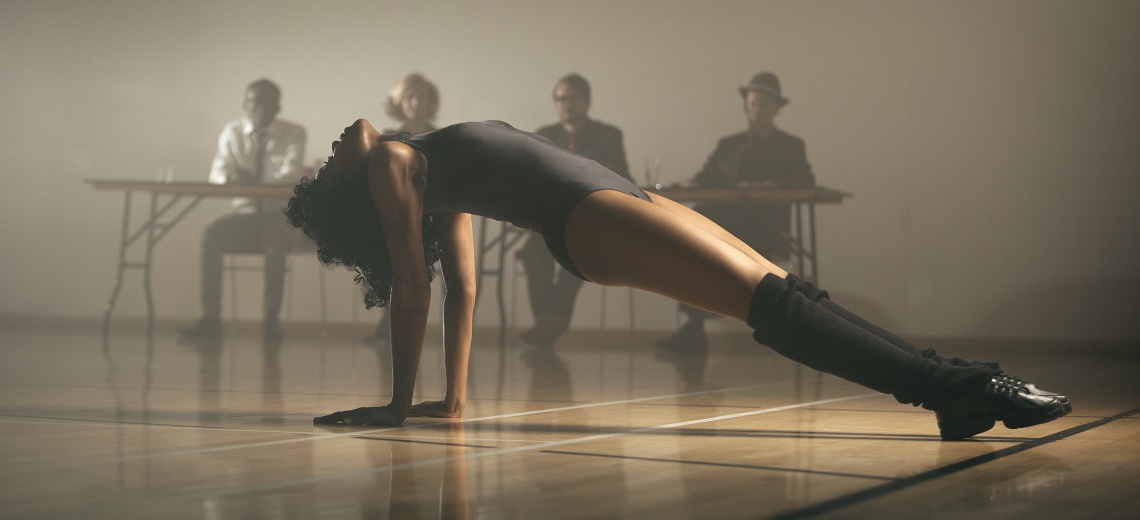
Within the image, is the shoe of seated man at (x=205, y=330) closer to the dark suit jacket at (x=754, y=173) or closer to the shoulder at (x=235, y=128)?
the shoulder at (x=235, y=128)

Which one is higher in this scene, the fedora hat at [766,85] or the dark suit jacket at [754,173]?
the fedora hat at [766,85]

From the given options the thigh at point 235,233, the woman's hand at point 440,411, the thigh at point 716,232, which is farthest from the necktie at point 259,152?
the thigh at point 716,232

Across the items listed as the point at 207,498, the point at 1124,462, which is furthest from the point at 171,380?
the point at 1124,462

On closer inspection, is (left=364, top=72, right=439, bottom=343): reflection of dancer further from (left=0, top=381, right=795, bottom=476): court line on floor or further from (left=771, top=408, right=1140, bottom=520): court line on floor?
(left=771, top=408, right=1140, bottom=520): court line on floor

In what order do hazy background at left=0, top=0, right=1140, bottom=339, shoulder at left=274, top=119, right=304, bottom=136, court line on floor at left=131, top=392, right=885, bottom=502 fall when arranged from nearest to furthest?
court line on floor at left=131, top=392, right=885, bottom=502
hazy background at left=0, top=0, right=1140, bottom=339
shoulder at left=274, top=119, right=304, bottom=136

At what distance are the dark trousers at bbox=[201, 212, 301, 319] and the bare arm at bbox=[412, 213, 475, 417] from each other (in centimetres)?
388

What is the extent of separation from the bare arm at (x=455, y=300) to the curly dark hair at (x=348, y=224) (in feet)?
0.14

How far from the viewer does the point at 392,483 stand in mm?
1481

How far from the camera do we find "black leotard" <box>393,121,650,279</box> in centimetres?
192

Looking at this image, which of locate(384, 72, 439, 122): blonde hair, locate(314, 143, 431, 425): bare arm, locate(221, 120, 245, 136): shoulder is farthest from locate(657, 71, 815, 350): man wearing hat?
locate(314, 143, 431, 425): bare arm

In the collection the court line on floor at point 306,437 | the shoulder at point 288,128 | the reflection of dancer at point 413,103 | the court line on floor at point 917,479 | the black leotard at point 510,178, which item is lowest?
the court line on floor at point 306,437

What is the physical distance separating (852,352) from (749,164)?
4.07 metres

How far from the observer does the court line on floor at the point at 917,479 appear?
1.29 metres

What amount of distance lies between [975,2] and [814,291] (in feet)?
13.2
